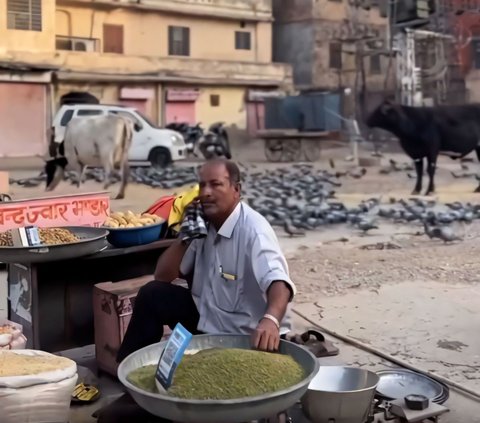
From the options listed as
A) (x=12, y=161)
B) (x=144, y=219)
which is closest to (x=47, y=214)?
(x=144, y=219)

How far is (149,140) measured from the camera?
11.4m

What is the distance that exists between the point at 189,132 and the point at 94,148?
1597 millimetres

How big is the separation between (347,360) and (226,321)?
1681mm

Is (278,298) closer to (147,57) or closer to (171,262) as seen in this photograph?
(171,262)

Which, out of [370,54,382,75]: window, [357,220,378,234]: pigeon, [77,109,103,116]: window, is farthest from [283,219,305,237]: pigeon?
[370,54,382,75]: window

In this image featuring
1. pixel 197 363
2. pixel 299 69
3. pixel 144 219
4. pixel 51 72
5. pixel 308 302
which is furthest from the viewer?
pixel 299 69

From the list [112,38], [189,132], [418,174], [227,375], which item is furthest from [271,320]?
[418,174]

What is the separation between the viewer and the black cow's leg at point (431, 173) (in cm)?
1277

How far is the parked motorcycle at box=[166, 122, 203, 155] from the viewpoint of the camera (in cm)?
1164

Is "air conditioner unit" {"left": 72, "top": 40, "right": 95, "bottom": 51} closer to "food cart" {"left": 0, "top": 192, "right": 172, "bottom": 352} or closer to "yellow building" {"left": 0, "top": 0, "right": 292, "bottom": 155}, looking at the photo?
"yellow building" {"left": 0, "top": 0, "right": 292, "bottom": 155}

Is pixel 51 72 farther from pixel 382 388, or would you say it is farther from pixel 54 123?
pixel 382 388

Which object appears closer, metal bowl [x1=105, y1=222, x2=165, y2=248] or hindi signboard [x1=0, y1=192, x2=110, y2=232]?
metal bowl [x1=105, y1=222, x2=165, y2=248]

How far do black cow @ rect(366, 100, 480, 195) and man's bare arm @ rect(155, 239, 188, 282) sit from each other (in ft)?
31.4

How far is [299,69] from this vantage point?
12.9 meters
